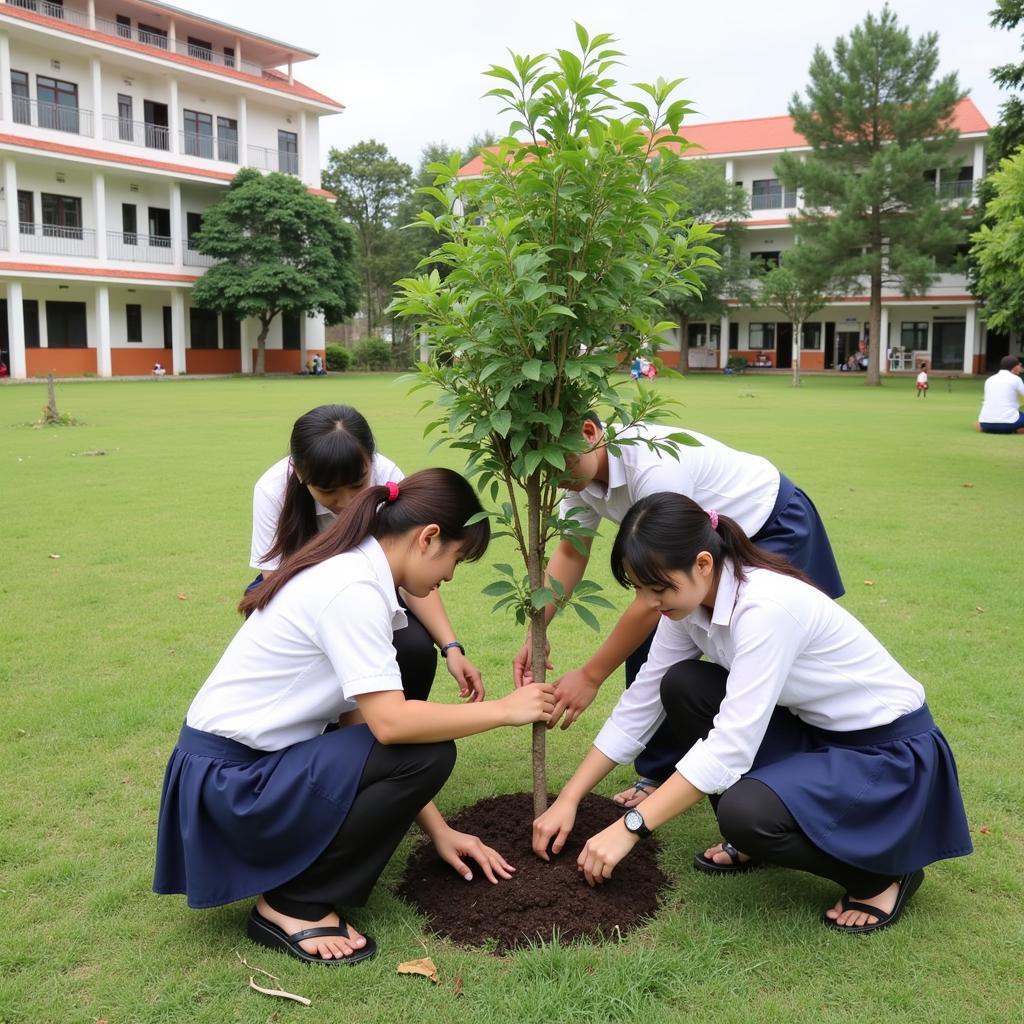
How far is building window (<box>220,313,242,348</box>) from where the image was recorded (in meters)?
41.6

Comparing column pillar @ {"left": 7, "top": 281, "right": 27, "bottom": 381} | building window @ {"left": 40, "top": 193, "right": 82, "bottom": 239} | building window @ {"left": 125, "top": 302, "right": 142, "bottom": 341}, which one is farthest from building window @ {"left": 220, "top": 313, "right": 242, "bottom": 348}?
column pillar @ {"left": 7, "top": 281, "right": 27, "bottom": 381}

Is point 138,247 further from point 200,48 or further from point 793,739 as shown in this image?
point 793,739

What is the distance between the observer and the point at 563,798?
3.36 metres

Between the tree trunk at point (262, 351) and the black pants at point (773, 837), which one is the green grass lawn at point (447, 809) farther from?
the tree trunk at point (262, 351)

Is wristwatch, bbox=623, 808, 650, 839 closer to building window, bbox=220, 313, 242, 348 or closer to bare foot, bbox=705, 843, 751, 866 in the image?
bare foot, bbox=705, 843, 751, 866

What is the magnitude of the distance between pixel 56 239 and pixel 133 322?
4841mm

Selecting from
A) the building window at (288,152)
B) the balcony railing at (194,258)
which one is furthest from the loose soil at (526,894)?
the building window at (288,152)

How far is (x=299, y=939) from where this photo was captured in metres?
2.98

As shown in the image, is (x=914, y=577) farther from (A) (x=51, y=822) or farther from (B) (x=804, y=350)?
(B) (x=804, y=350)

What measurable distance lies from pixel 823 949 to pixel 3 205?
37241 mm

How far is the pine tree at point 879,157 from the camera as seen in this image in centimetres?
3466

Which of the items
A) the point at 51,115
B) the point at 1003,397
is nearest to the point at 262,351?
the point at 51,115

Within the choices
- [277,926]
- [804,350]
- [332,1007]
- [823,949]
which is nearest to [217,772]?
[277,926]

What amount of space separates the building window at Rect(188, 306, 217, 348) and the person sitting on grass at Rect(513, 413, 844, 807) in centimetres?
3930
